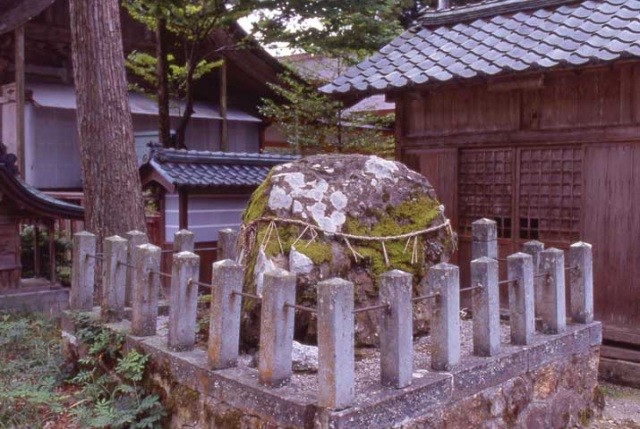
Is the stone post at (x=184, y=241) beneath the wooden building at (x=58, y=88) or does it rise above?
beneath

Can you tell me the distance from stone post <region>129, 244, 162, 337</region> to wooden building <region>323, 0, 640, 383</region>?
423 centimetres

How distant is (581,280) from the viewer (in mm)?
5152

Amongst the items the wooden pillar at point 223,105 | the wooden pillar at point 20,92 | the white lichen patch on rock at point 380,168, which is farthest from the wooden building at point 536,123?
the wooden pillar at point 20,92

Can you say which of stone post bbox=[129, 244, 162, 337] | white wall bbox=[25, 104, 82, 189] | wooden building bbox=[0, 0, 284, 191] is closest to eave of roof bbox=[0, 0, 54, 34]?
wooden building bbox=[0, 0, 284, 191]

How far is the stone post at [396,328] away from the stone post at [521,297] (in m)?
1.24

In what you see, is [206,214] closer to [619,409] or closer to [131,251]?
[131,251]

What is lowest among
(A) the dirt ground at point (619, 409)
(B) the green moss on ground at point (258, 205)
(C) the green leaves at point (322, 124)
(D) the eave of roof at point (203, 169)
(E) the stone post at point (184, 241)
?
(A) the dirt ground at point (619, 409)

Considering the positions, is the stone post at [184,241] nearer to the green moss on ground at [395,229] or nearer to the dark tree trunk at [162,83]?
the green moss on ground at [395,229]

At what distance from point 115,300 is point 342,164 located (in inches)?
85.1

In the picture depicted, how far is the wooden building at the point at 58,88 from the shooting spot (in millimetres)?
11297

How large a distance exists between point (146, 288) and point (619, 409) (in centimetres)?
481

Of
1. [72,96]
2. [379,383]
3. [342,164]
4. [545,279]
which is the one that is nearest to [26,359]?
[342,164]

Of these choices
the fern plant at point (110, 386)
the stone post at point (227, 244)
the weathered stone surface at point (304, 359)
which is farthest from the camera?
the stone post at point (227, 244)

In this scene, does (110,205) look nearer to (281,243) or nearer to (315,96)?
(281,243)
